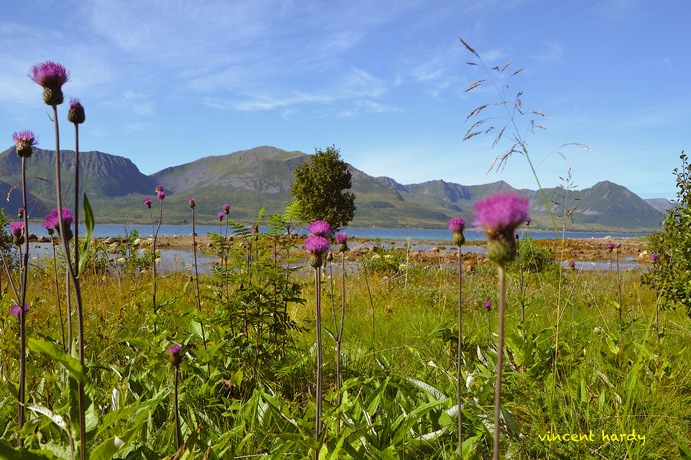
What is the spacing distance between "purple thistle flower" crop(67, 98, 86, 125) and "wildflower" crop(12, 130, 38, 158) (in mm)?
355

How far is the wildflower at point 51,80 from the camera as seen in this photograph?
1472 millimetres

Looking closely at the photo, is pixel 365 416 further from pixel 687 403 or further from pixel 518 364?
pixel 687 403

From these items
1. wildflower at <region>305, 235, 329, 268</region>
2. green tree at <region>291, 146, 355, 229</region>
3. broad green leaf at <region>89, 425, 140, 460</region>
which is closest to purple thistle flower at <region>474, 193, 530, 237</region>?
wildflower at <region>305, 235, 329, 268</region>

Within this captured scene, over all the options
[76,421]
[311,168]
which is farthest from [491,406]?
[311,168]

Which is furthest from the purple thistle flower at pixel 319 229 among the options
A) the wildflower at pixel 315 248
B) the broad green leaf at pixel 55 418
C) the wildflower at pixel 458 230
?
the broad green leaf at pixel 55 418

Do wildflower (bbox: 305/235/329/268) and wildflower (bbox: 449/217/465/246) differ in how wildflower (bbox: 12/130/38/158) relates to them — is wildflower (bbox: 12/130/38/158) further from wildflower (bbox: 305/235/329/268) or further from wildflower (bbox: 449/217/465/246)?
wildflower (bbox: 449/217/465/246)

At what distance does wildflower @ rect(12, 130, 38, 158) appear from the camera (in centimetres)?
174

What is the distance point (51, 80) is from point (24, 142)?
443mm

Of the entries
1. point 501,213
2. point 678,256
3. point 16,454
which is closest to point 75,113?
point 16,454

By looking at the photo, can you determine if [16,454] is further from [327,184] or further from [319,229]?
[327,184]

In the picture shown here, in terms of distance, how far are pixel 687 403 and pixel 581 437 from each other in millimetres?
956

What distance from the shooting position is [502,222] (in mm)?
917

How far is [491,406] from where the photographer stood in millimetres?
2150

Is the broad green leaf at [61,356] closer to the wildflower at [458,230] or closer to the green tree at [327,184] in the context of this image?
the wildflower at [458,230]
